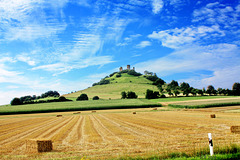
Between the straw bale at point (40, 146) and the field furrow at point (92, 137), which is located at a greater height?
the straw bale at point (40, 146)

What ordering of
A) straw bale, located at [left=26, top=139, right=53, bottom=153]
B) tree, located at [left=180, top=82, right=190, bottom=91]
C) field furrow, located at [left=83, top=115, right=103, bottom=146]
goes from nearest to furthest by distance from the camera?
straw bale, located at [left=26, top=139, right=53, bottom=153] < field furrow, located at [left=83, top=115, right=103, bottom=146] < tree, located at [left=180, top=82, right=190, bottom=91]

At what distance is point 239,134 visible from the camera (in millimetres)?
15719

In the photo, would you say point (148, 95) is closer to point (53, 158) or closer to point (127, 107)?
point (127, 107)

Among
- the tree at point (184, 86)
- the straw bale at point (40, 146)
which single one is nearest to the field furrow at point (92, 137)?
the straw bale at point (40, 146)

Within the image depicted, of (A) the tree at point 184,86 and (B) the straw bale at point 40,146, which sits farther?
(A) the tree at point 184,86

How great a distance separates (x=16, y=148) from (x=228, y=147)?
14.2 m

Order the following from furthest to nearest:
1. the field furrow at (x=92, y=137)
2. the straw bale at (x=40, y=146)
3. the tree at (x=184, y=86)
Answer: the tree at (x=184, y=86) → the field furrow at (x=92, y=137) → the straw bale at (x=40, y=146)

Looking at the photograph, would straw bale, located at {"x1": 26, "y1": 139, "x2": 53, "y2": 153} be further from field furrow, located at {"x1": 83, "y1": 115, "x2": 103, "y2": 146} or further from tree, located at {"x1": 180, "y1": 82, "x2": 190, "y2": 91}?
tree, located at {"x1": 180, "y1": 82, "x2": 190, "y2": 91}

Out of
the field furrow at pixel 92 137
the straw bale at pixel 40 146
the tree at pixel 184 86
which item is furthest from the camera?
the tree at pixel 184 86

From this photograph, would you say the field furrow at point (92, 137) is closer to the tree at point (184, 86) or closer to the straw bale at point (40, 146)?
the straw bale at point (40, 146)

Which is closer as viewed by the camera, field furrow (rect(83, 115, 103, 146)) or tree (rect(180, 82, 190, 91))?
field furrow (rect(83, 115, 103, 146))

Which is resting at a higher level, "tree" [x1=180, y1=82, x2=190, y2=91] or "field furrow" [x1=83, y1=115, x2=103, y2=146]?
"tree" [x1=180, y1=82, x2=190, y2=91]

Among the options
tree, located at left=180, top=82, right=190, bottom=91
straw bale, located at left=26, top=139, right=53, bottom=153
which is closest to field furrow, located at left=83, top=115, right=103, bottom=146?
straw bale, located at left=26, top=139, right=53, bottom=153

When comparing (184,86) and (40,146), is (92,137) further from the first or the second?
(184,86)
